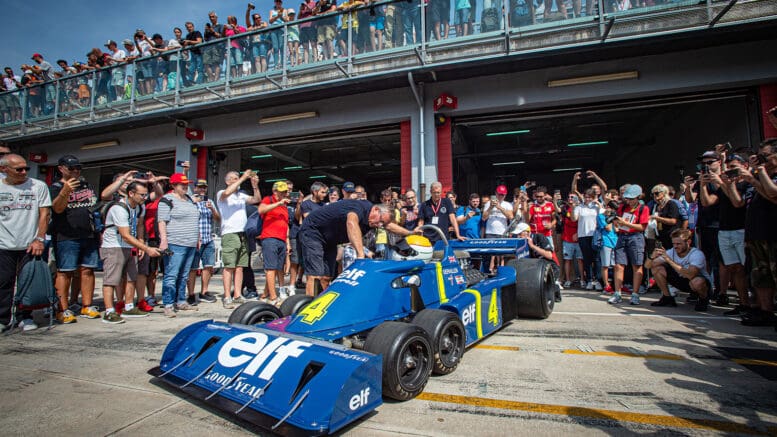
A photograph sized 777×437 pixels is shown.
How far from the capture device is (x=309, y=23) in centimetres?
929

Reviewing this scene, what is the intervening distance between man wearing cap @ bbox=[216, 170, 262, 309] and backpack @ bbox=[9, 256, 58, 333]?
1953 millimetres

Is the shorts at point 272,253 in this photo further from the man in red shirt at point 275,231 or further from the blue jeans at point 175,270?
the blue jeans at point 175,270

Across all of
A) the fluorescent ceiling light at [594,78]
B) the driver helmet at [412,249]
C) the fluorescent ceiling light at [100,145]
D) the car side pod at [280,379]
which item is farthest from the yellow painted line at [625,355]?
the fluorescent ceiling light at [100,145]

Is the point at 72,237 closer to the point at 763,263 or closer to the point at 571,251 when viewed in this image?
the point at 763,263

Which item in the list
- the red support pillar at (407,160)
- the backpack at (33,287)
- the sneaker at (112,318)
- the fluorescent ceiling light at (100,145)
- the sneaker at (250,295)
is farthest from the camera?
the fluorescent ceiling light at (100,145)

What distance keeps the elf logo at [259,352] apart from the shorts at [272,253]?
3079 millimetres

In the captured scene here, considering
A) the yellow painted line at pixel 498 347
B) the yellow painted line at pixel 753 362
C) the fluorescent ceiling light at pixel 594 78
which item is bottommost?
the yellow painted line at pixel 753 362

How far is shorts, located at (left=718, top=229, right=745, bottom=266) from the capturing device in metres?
4.50

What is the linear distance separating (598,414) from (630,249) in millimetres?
4145

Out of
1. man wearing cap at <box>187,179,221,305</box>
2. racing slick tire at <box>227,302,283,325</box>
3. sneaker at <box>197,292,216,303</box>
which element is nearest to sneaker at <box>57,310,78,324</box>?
man wearing cap at <box>187,179,221,305</box>

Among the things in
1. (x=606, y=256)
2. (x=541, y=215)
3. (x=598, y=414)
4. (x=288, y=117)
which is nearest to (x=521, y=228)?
(x=606, y=256)

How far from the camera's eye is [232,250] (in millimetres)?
5621

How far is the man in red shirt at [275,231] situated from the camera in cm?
540

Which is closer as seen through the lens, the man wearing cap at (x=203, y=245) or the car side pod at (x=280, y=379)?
the car side pod at (x=280, y=379)
